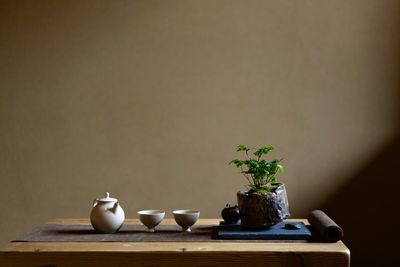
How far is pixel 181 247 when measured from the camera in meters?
1.87

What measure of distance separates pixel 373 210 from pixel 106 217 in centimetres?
170

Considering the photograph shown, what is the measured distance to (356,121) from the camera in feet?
10.3

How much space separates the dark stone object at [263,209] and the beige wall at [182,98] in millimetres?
1119

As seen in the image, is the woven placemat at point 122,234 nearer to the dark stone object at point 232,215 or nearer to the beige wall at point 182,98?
the dark stone object at point 232,215

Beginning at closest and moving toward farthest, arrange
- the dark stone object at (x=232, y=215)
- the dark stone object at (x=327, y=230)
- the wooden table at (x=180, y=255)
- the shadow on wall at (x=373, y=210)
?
the wooden table at (x=180, y=255) → the dark stone object at (x=327, y=230) → the dark stone object at (x=232, y=215) → the shadow on wall at (x=373, y=210)

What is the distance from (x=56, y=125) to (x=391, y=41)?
198 centimetres

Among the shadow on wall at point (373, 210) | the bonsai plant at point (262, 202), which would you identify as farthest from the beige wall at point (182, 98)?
the bonsai plant at point (262, 202)

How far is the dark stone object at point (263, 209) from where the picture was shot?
205 cm

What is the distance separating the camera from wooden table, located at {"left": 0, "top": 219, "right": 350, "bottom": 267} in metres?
1.79

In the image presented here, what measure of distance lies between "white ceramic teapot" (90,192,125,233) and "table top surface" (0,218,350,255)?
15 centimetres

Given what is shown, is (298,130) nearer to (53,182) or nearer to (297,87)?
(297,87)

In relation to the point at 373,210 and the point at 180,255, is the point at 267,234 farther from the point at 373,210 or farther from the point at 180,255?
the point at 373,210

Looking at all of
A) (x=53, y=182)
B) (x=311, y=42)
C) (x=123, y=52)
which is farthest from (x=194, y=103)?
(x=53, y=182)

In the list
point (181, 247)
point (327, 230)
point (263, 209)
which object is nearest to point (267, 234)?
point (263, 209)
